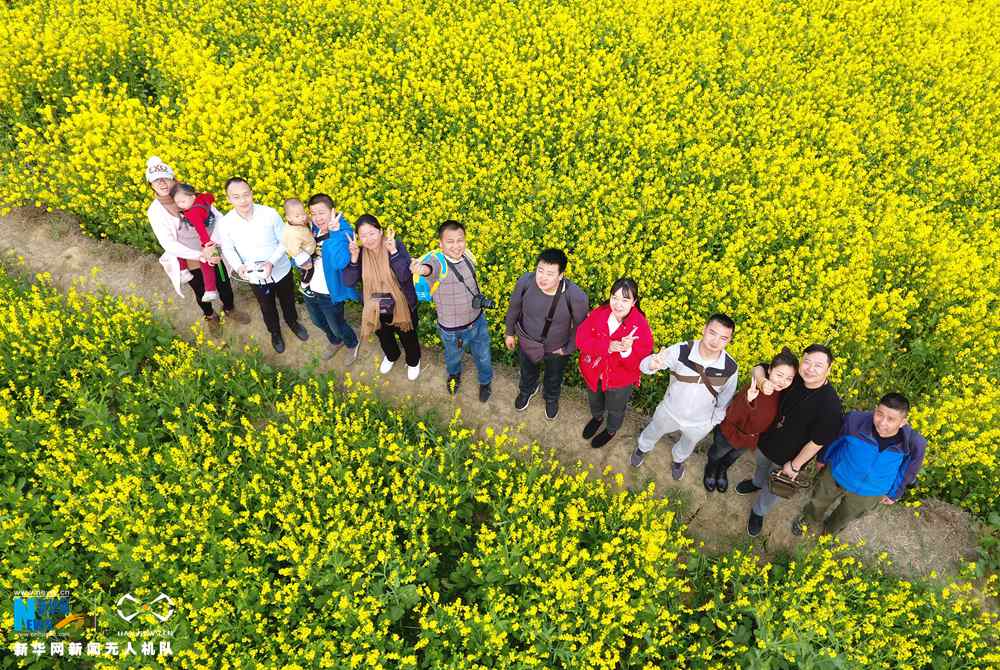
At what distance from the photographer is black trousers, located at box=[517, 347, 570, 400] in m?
4.93

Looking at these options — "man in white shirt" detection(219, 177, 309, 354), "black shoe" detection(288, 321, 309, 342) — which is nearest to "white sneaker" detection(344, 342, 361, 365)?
"black shoe" detection(288, 321, 309, 342)

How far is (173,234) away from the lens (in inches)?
203

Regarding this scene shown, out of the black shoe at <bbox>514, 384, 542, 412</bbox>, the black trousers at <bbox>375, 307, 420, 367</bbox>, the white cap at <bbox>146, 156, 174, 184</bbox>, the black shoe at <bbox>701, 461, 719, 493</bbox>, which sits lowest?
the black shoe at <bbox>701, 461, 719, 493</bbox>

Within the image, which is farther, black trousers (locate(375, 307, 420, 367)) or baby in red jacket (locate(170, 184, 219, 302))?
black trousers (locate(375, 307, 420, 367))

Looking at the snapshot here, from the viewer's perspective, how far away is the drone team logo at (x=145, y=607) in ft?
13.0

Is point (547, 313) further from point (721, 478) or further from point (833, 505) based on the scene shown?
point (833, 505)

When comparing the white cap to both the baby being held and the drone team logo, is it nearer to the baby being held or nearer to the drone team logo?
the baby being held

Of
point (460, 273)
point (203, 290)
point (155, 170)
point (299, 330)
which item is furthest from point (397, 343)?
point (155, 170)

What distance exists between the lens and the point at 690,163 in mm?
7512

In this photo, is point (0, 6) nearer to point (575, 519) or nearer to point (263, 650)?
point (263, 650)

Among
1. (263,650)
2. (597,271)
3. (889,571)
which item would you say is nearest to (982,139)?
(597,271)

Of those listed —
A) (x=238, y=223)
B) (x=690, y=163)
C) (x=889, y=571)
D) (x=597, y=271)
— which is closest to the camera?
(x=889, y=571)

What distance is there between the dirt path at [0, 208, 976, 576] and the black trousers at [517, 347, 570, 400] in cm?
32

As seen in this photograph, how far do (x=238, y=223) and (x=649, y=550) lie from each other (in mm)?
4841
